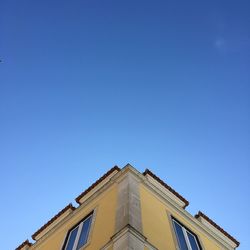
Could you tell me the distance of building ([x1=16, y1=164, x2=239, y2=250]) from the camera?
10430mm

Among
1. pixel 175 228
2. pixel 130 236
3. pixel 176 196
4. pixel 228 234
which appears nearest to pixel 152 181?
pixel 176 196

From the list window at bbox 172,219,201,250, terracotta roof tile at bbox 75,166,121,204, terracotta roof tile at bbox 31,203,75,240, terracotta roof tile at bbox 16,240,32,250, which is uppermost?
terracotta roof tile at bbox 75,166,121,204

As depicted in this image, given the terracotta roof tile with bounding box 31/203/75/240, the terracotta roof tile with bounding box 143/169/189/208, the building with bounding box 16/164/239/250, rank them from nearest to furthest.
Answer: the building with bounding box 16/164/239/250, the terracotta roof tile with bounding box 143/169/189/208, the terracotta roof tile with bounding box 31/203/75/240

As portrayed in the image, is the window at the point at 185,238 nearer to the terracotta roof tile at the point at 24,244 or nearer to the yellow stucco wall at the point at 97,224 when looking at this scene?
the yellow stucco wall at the point at 97,224

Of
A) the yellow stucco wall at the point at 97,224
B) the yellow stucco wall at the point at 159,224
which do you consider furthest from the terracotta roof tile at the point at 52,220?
the yellow stucco wall at the point at 159,224

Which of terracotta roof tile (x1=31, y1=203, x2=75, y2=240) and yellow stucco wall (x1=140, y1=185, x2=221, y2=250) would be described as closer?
Answer: yellow stucco wall (x1=140, y1=185, x2=221, y2=250)

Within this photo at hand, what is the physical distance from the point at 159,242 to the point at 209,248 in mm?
3231

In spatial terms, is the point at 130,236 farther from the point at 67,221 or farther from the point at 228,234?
the point at 228,234

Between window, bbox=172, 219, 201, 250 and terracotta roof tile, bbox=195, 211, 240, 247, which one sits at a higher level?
terracotta roof tile, bbox=195, 211, 240, 247

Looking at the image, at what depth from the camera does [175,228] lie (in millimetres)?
12539

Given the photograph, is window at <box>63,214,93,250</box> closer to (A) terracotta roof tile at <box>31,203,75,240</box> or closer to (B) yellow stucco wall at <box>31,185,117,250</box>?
(B) yellow stucco wall at <box>31,185,117,250</box>

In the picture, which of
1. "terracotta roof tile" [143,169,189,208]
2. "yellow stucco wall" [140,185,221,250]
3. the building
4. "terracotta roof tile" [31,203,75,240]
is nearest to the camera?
the building

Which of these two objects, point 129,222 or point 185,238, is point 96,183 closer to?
point 185,238

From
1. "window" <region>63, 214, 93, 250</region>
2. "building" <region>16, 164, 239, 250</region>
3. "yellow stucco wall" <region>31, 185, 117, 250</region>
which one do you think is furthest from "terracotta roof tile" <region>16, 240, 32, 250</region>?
"window" <region>63, 214, 93, 250</region>
